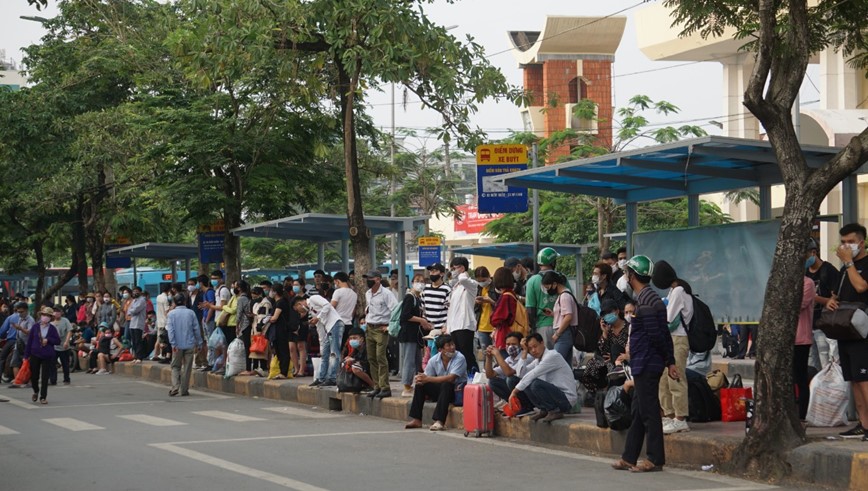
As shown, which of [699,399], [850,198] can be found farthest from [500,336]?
[850,198]

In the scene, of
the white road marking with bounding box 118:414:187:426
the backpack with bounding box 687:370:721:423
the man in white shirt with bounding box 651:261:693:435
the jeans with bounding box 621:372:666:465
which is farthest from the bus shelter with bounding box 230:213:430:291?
the jeans with bounding box 621:372:666:465

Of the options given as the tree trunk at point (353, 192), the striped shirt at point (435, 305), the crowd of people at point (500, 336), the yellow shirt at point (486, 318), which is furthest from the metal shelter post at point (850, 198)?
the tree trunk at point (353, 192)

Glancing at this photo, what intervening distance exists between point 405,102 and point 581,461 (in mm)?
9946

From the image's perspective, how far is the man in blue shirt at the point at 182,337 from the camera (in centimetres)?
2066

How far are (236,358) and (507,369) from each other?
9544 mm

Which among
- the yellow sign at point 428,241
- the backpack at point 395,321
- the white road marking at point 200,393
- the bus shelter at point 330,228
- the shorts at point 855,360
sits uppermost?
the yellow sign at point 428,241

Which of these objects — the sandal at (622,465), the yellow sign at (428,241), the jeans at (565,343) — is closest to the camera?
the sandal at (622,465)

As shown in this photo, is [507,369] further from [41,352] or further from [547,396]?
[41,352]

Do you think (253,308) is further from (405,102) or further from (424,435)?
(424,435)

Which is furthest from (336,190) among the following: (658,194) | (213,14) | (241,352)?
(658,194)

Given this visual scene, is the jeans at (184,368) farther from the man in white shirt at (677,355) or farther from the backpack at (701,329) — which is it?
the backpack at (701,329)

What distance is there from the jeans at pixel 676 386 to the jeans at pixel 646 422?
1.04 metres

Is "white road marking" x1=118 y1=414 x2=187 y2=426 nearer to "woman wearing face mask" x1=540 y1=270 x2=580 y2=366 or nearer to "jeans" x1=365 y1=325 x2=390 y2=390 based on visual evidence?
"jeans" x1=365 y1=325 x2=390 y2=390

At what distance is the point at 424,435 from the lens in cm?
1397
